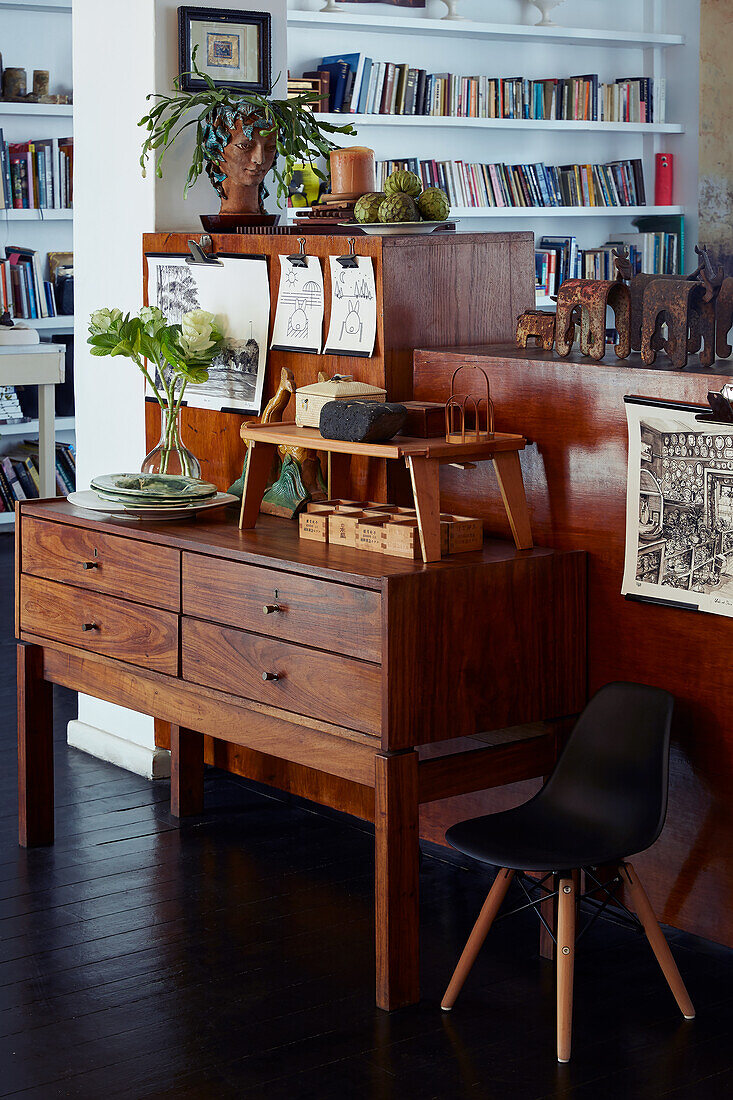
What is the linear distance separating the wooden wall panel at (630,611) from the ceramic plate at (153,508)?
0.64 meters

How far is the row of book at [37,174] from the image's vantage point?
7.25 metres

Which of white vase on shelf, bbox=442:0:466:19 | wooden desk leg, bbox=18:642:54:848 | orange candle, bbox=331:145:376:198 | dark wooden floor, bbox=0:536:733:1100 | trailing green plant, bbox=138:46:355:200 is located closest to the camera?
dark wooden floor, bbox=0:536:733:1100

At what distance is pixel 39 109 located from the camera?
285 inches

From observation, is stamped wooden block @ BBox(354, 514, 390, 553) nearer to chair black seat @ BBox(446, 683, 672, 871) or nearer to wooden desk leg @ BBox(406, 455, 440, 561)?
wooden desk leg @ BBox(406, 455, 440, 561)

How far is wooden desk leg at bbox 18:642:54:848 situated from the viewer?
3.50 meters

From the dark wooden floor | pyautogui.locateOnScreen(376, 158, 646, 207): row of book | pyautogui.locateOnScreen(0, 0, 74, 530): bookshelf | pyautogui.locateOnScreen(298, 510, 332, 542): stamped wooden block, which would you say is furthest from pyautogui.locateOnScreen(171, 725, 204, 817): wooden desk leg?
pyautogui.locateOnScreen(376, 158, 646, 207): row of book

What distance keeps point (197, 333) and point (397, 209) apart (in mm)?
596

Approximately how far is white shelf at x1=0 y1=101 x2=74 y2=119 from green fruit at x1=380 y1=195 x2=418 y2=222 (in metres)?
4.49

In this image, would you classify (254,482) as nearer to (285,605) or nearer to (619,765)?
(285,605)

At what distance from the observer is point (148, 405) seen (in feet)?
12.8

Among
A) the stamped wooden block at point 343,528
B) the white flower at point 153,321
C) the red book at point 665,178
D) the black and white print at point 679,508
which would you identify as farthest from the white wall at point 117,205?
the red book at point 665,178

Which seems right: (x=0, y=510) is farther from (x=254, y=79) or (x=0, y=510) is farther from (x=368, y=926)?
(x=368, y=926)

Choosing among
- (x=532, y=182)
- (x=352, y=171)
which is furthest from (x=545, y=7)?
(x=352, y=171)

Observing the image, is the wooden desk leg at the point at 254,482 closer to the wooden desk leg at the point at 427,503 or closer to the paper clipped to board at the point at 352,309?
the paper clipped to board at the point at 352,309
